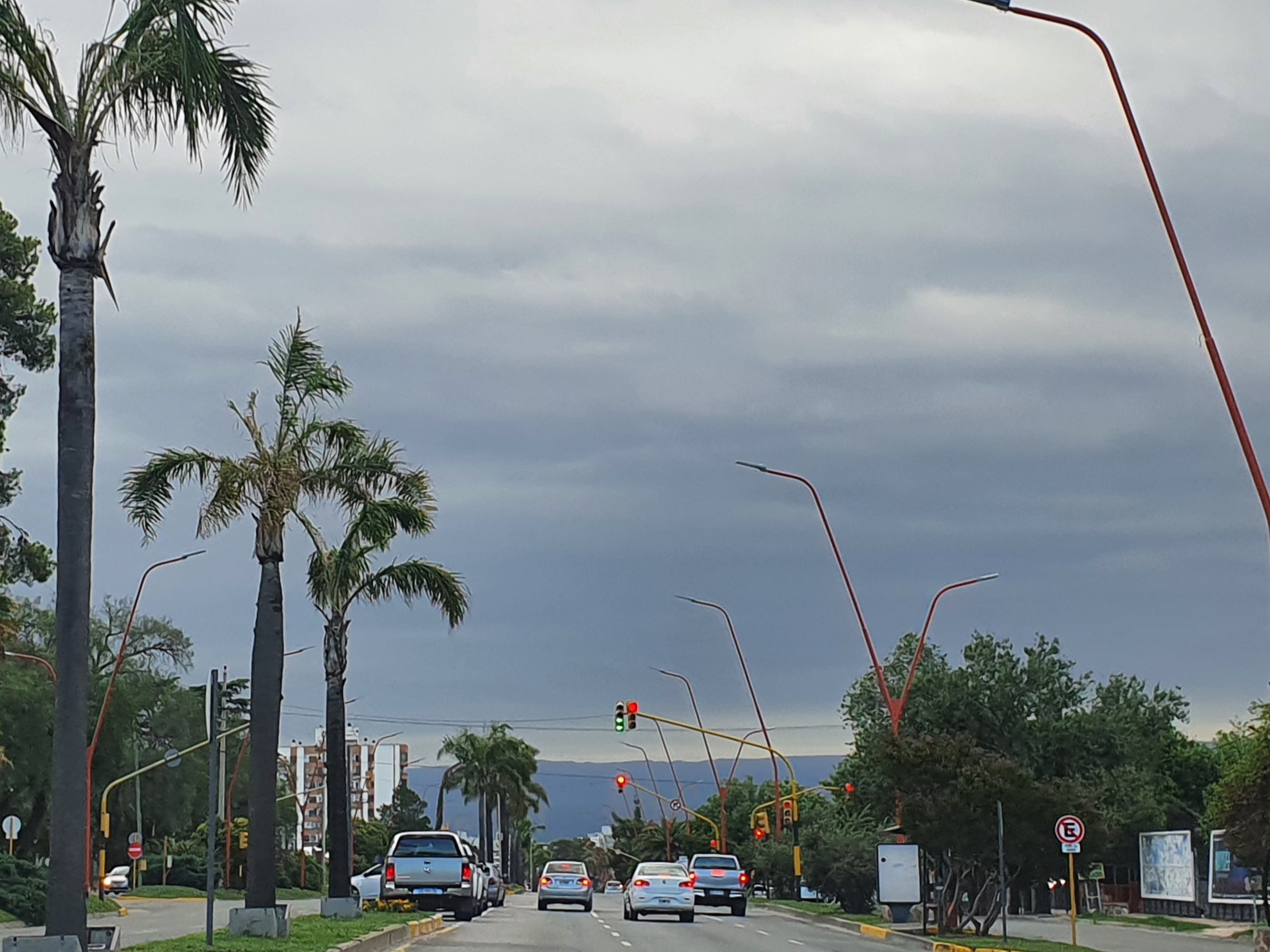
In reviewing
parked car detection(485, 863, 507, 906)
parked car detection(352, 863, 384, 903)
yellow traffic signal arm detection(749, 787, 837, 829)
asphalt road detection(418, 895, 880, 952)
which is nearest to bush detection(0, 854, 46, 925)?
parked car detection(352, 863, 384, 903)

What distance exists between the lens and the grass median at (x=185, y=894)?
250 feet

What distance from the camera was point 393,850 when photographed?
43.3 m

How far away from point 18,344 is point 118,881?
4039 centimetres

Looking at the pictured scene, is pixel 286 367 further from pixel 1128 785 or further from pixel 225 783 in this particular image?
pixel 225 783

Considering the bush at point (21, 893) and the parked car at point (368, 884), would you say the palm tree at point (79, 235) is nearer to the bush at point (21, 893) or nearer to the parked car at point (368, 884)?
the bush at point (21, 893)

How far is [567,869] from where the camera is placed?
57562 millimetres

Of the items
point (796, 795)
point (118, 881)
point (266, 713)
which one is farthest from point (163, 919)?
point (118, 881)

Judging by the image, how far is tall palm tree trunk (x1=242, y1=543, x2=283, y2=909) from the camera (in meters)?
Answer: 28.9

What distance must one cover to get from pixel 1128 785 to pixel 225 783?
2397 inches

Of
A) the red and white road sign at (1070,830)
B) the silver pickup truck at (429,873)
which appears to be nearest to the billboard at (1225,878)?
the red and white road sign at (1070,830)

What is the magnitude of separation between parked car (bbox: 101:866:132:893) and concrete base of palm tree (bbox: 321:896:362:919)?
3901 cm

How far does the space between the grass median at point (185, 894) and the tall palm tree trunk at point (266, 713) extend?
44.6m

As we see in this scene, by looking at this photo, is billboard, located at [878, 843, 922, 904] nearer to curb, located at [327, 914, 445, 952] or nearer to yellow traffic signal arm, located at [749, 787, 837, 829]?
yellow traffic signal arm, located at [749, 787, 837, 829]

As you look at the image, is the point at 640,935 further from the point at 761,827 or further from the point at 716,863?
the point at 761,827
